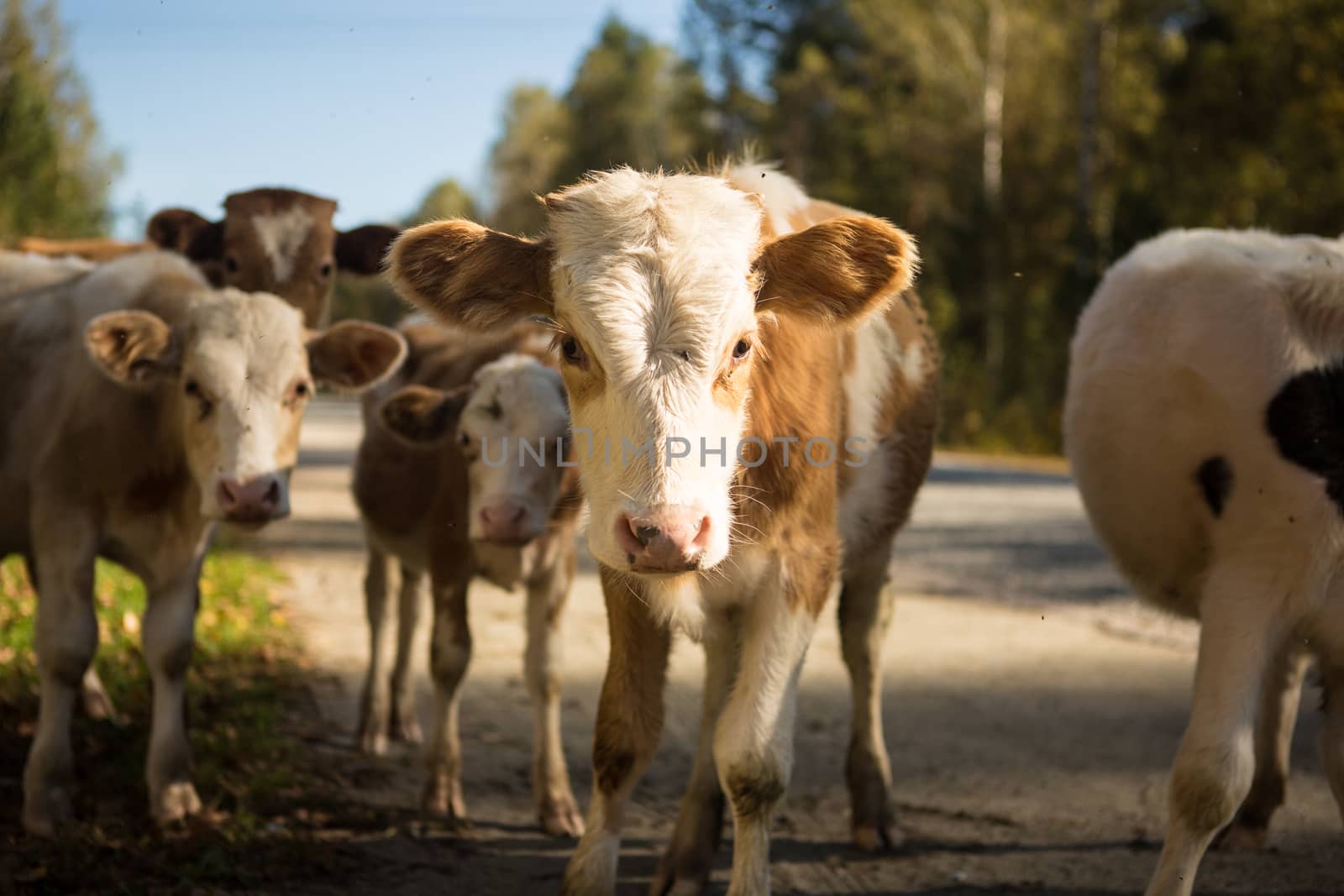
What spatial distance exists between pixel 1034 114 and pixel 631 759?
29.2 meters

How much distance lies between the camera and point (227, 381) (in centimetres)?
431

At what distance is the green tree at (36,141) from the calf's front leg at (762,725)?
834 centimetres

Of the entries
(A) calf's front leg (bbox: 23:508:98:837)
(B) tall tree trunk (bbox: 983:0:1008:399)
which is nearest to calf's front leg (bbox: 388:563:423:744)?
(A) calf's front leg (bbox: 23:508:98:837)

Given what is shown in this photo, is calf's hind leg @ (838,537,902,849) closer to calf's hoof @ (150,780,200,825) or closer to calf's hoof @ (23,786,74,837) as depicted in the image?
calf's hoof @ (150,780,200,825)

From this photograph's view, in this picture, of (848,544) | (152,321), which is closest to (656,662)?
(848,544)

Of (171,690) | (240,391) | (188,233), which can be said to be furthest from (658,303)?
(188,233)

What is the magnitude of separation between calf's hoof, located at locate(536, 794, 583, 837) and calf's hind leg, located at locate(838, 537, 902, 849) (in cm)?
104

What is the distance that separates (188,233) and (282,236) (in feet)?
2.08

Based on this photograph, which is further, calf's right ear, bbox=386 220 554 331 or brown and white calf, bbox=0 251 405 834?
brown and white calf, bbox=0 251 405 834

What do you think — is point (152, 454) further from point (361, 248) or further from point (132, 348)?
point (361, 248)

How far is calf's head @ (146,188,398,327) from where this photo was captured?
5.27m

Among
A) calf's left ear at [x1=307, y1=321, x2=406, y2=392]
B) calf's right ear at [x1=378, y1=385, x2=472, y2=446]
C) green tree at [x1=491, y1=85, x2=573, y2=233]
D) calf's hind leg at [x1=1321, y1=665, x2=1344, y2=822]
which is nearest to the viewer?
calf's hind leg at [x1=1321, y1=665, x2=1344, y2=822]

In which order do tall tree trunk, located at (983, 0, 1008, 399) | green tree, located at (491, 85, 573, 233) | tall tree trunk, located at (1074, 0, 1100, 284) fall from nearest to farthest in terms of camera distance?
tall tree trunk, located at (1074, 0, 1100, 284) → tall tree trunk, located at (983, 0, 1008, 399) → green tree, located at (491, 85, 573, 233)

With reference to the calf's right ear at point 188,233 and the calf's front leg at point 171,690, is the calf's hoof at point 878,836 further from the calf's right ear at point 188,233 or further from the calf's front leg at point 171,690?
the calf's right ear at point 188,233
